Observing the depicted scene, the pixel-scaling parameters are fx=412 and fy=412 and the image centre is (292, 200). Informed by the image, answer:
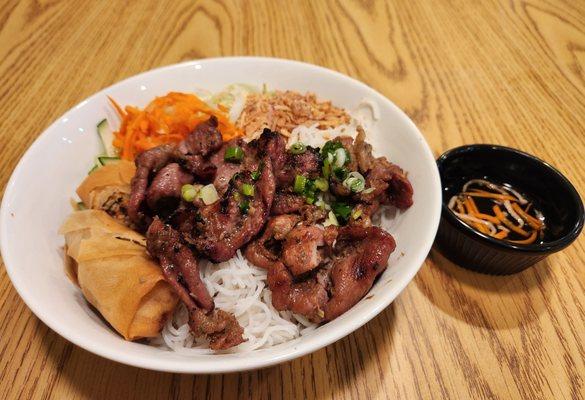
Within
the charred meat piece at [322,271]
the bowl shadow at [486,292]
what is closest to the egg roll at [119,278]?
the charred meat piece at [322,271]

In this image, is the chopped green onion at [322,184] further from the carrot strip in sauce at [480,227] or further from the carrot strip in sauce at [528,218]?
the carrot strip in sauce at [528,218]

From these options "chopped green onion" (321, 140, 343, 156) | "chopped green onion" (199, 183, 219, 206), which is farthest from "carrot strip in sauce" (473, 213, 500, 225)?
"chopped green onion" (199, 183, 219, 206)

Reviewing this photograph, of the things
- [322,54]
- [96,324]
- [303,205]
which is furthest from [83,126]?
[322,54]

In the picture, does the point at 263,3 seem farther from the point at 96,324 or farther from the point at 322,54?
the point at 96,324

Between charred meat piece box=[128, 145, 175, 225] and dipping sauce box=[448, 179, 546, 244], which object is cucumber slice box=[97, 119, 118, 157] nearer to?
charred meat piece box=[128, 145, 175, 225]

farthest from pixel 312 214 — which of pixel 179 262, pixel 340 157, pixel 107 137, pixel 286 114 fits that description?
pixel 107 137

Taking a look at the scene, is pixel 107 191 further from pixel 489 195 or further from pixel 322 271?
pixel 489 195

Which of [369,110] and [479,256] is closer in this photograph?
[479,256]
